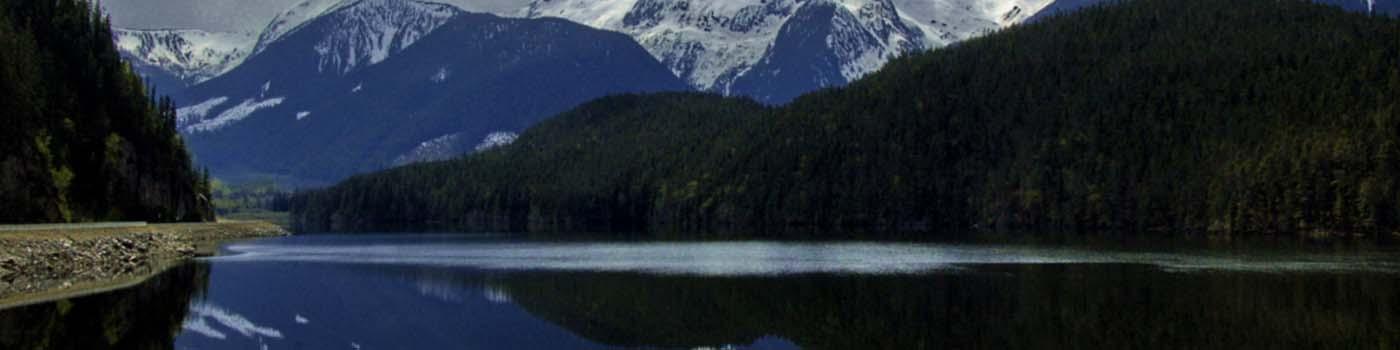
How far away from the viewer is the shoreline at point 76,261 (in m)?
76.4

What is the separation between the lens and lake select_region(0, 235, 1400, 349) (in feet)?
194

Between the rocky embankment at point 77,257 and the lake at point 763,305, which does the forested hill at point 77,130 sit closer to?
the rocky embankment at point 77,257

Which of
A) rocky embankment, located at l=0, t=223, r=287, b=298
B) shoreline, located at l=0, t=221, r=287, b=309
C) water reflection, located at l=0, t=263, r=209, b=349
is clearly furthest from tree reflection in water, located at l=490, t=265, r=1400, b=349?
rocky embankment, located at l=0, t=223, r=287, b=298

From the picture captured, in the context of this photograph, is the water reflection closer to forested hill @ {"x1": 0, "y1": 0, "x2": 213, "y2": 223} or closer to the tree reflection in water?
the tree reflection in water

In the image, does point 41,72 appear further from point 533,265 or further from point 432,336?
point 432,336

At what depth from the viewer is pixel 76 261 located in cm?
9262

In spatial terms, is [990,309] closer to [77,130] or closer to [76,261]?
[76,261]

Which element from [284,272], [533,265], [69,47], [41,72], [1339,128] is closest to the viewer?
[284,272]

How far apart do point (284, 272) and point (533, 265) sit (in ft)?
65.1

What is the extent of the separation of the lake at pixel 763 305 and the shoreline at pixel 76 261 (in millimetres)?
2636

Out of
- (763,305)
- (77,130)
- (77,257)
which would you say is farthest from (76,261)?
(77,130)

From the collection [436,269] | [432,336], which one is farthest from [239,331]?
[436,269]

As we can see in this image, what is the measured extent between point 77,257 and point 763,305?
157ft

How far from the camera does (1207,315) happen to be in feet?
210
